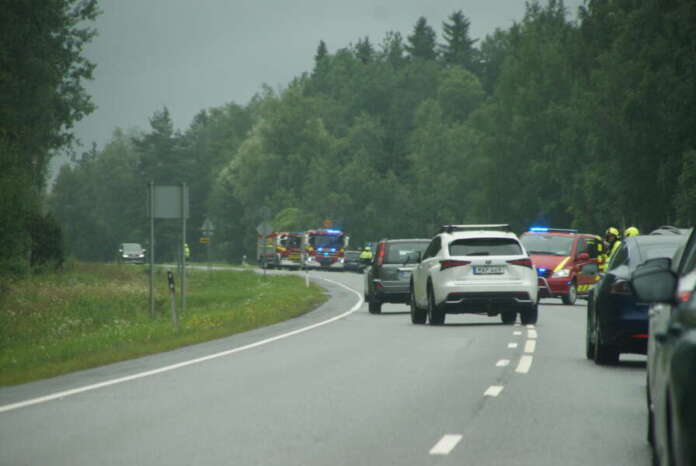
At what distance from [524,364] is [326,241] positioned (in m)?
80.4

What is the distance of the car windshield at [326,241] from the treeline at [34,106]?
3181 cm

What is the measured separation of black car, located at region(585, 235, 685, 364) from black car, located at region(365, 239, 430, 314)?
1580 centimetres

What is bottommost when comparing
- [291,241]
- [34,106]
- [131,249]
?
[131,249]

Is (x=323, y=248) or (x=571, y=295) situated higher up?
(x=571, y=295)

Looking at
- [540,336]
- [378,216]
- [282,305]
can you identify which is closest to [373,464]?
[540,336]

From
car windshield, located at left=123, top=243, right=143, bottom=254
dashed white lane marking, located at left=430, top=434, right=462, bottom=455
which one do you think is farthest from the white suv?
car windshield, located at left=123, top=243, right=143, bottom=254

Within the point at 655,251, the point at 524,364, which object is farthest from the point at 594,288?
the point at 524,364

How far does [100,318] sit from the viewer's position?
110ft

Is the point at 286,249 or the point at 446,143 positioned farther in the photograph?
the point at 446,143

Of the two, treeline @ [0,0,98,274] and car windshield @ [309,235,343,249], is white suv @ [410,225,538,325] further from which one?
car windshield @ [309,235,343,249]

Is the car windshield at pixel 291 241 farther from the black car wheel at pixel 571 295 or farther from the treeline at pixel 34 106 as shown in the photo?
the black car wheel at pixel 571 295

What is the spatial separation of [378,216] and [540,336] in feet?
336

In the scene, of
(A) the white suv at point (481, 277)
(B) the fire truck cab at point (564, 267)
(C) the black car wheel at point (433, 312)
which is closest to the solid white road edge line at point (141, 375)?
(C) the black car wheel at point (433, 312)

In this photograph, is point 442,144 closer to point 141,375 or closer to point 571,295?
point 571,295
